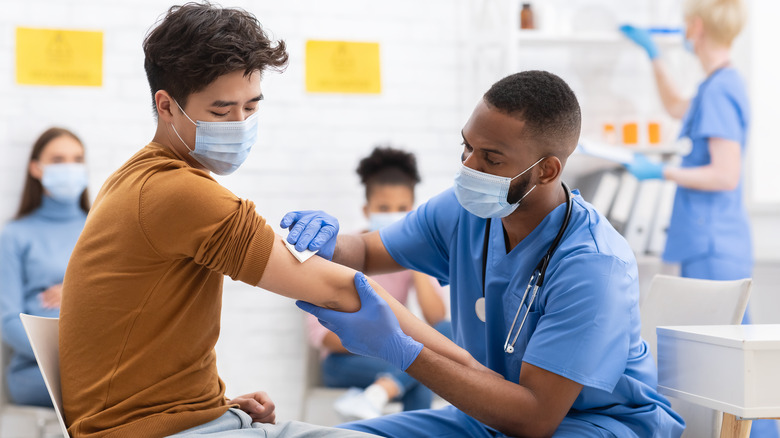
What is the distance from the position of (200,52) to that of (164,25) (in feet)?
0.36

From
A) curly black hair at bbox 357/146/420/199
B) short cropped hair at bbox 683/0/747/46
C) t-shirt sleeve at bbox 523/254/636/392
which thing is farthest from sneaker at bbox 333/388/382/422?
short cropped hair at bbox 683/0/747/46

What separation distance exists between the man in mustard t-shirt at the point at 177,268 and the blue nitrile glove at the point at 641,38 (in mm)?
2259

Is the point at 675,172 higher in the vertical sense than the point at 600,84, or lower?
lower

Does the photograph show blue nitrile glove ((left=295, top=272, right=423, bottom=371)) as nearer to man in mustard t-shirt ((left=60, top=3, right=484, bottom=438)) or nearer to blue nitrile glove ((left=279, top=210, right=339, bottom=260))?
man in mustard t-shirt ((left=60, top=3, right=484, bottom=438))

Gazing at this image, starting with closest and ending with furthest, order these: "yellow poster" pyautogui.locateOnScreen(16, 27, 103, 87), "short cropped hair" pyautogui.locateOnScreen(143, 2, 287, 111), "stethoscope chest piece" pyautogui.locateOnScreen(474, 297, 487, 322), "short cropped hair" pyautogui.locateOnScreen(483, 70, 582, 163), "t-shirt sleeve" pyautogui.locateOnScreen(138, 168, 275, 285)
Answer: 1. "t-shirt sleeve" pyautogui.locateOnScreen(138, 168, 275, 285)
2. "short cropped hair" pyautogui.locateOnScreen(143, 2, 287, 111)
3. "short cropped hair" pyautogui.locateOnScreen(483, 70, 582, 163)
4. "stethoscope chest piece" pyautogui.locateOnScreen(474, 297, 487, 322)
5. "yellow poster" pyautogui.locateOnScreen(16, 27, 103, 87)

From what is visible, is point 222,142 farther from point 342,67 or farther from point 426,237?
point 342,67

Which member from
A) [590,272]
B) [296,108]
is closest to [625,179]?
[296,108]

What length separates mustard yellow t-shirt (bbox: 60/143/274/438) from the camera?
1.24 m

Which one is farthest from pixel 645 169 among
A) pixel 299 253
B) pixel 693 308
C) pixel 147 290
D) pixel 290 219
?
pixel 147 290

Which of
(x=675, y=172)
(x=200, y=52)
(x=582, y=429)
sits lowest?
(x=582, y=429)

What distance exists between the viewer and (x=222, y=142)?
1438mm

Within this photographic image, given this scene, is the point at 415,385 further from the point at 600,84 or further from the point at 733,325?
the point at 600,84

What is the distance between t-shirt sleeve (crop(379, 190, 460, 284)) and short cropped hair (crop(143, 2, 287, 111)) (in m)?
0.60

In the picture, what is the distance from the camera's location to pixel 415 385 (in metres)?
2.79
